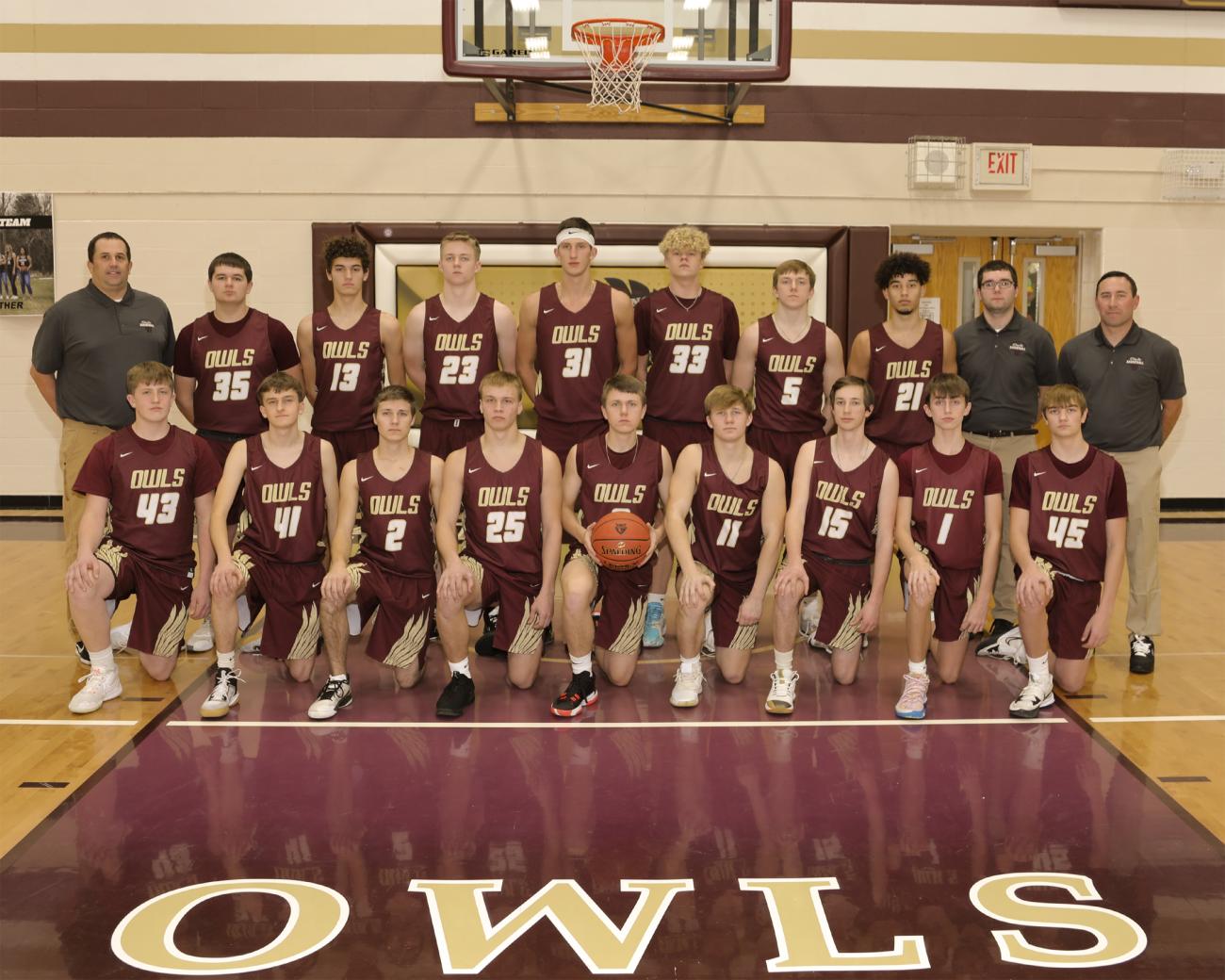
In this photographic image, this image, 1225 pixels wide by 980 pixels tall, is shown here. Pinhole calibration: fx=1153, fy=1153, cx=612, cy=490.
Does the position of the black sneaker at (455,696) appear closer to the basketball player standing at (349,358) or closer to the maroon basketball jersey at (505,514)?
the maroon basketball jersey at (505,514)

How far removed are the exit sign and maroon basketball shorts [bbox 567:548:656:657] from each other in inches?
214

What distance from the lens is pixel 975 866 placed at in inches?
132

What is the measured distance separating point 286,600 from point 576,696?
4.33 feet

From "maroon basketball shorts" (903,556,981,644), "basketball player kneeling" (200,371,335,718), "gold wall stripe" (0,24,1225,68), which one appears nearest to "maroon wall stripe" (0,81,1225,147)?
"gold wall stripe" (0,24,1225,68)

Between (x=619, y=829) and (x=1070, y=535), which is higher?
(x=1070, y=535)

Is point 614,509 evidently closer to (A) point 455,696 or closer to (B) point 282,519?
(A) point 455,696

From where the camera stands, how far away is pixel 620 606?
16.3 feet

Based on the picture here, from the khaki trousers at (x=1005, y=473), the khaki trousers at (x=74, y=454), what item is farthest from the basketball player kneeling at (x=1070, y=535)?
the khaki trousers at (x=74, y=454)

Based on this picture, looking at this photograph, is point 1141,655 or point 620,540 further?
point 1141,655

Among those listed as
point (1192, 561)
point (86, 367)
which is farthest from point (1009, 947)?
point (1192, 561)

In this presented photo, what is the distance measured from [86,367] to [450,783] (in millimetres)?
2948

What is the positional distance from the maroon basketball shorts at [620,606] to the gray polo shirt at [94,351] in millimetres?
2374

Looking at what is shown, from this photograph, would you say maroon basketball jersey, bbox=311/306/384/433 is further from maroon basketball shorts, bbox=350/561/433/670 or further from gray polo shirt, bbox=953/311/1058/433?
gray polo shirt, bbox=953/311/1058/433

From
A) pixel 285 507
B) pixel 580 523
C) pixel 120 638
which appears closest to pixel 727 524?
pixel 580 523
